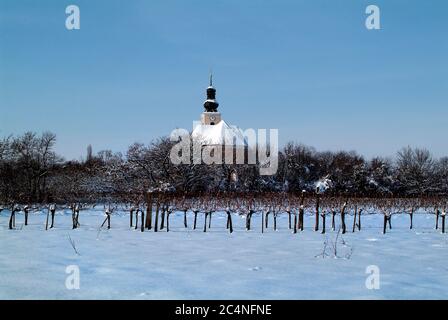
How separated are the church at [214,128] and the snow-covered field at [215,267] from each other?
30.3 meters

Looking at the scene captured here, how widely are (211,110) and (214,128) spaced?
25.1 ft

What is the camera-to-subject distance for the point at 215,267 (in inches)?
295

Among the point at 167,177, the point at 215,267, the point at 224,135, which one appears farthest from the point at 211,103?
the point at 215,267

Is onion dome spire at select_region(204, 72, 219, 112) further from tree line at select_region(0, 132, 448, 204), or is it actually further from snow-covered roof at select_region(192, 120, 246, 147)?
tree line at select_region(0, 132, 448, 204)

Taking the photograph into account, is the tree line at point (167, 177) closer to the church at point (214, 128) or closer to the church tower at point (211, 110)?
the church at point (214, 128)

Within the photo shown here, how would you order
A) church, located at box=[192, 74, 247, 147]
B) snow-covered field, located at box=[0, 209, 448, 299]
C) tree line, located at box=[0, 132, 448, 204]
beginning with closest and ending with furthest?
snow-covered field, located at box=[0, 209, 448, 299]
tree line, located at box=[0, 132, 448, 204]
church, located at box=[192, 74, 247, 147]

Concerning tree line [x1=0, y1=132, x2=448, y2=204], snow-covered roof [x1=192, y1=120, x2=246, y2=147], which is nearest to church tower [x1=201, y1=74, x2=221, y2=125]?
snow-covered roof [x1=192, y1=120, x2=246, y2=147]

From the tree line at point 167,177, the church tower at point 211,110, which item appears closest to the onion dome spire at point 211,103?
the church tower at point 211,110

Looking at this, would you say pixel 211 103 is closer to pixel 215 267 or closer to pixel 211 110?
pixel 211 110

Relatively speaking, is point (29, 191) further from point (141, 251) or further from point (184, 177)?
point (141, 251)

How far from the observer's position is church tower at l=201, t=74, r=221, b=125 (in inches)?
2633

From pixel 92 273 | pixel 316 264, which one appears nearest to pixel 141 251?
pixel 92 273

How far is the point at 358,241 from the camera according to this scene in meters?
11.7
